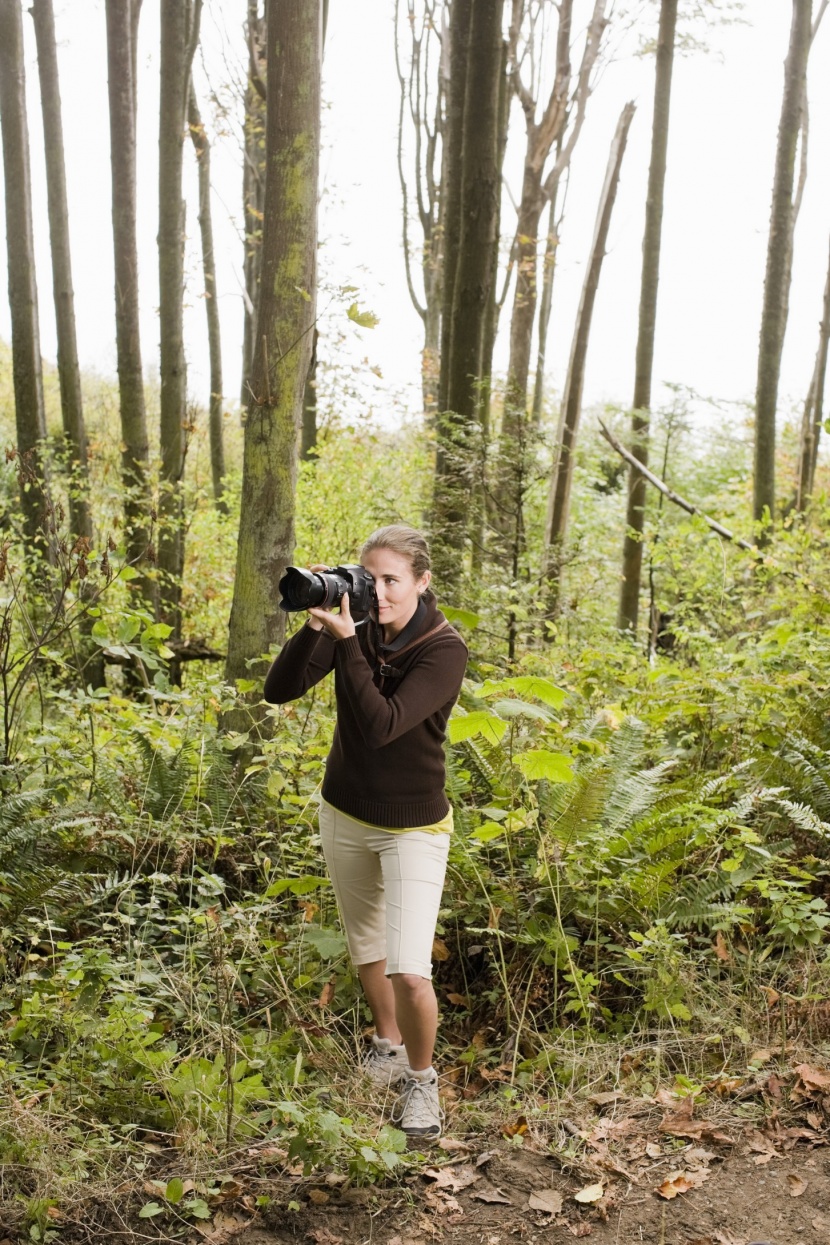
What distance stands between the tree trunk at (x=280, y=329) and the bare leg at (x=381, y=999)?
2.07 metres

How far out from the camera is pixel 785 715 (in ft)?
20.4

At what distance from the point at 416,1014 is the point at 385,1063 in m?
0.49

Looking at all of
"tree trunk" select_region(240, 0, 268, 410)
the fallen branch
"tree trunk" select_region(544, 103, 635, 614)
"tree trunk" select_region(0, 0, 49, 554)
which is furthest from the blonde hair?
"tree trunk" select_region(240, 0, 268, 410)

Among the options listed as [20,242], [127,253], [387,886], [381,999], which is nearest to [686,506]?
[127,253]

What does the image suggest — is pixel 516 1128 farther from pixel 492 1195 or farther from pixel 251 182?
pixel 251 182

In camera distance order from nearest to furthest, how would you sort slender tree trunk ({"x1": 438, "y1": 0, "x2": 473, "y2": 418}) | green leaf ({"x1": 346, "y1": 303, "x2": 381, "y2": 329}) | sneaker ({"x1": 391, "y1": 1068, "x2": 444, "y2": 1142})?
sneaker ({"x1": 391, "y1": 1068, "x2": 444, "y2": 1142}) < green leaf ({"x1": 346, "y1": 303, "x2": 381, "y2": 329}) < slender tree trunk ({"x1": 438, "y1": 0, "x2": 473, "y2": 418})

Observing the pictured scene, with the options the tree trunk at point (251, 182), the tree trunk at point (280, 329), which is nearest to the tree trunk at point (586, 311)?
the tree trunk at point (280, 329)

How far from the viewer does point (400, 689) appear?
3.52 m

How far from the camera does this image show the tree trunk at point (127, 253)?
10.5 metres

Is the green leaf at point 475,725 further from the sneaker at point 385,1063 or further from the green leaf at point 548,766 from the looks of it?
the sneaker at point 385,1063

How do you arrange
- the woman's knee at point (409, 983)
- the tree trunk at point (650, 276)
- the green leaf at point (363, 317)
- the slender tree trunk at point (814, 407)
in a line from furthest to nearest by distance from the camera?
the slender tree trunk at point (814, 407) → the tree trunk at point (650, 276) → the green leaf at point (363, 317) → the woman's knee at point (409, 983)

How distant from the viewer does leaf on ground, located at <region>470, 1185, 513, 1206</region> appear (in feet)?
10.9

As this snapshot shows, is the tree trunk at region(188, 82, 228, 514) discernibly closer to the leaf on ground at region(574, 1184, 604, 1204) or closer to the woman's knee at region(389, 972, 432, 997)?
the woman's knee at region(389, 972, 432, 997)

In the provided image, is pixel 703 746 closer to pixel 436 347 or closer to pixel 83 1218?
pixel 83 1218
